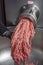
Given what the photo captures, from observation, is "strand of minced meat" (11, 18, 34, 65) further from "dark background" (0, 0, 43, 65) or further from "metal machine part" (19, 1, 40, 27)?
"dark background" (0, 0, 43, 65)

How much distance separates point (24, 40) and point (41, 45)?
300 millimetres

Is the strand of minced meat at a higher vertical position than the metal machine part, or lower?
lower

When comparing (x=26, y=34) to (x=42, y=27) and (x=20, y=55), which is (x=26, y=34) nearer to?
(x=20, y=55)

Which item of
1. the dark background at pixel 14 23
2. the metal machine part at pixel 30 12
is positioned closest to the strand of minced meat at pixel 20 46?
the metal machine part at pixel 30 12

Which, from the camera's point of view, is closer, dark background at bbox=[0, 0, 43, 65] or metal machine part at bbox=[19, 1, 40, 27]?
metal machine part at bbox=[19, 1, 40, 27]

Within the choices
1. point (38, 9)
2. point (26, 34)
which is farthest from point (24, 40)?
point (38, 9)

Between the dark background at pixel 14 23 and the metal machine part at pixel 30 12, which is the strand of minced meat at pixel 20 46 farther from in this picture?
the dark background at pixel 14 23

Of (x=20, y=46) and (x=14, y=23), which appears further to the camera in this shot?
(x=14, y=23)

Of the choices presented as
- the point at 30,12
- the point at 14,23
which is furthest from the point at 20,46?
the point at 14,23

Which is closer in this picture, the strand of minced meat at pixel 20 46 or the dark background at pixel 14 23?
the strand of minced meat at pixel 20 46

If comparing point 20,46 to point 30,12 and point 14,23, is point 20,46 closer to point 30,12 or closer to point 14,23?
point 30,12

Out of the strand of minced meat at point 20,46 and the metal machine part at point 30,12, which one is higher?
the metal machine part at point 30,12

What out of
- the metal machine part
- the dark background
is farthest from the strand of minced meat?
the dark background

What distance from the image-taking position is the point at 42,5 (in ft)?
2.66
